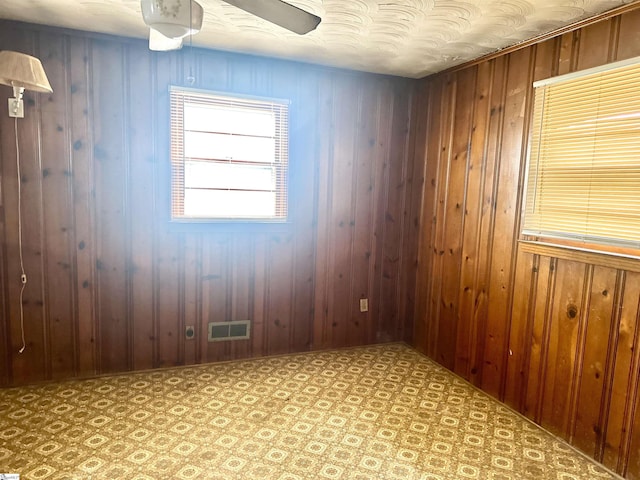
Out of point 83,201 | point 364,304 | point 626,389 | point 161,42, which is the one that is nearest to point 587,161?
point 626,389

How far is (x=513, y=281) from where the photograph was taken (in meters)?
2.81

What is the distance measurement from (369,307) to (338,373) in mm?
786

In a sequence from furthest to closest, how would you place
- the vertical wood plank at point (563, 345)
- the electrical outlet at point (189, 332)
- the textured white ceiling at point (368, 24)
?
the electrical outlet at point (189, 332) → the vertical wood plank at point (563, 345) → the textured white ceiling at point (368, 24)

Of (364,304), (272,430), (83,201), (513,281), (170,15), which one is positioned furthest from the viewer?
(364,304)

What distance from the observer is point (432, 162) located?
3.61 m

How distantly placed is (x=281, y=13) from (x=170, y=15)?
1.34 ft

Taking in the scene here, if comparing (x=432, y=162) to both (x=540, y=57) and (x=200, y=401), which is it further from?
(x=200, y=401)

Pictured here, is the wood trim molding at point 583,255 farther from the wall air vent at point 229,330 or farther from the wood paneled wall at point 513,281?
the wall air vent at point 229,330

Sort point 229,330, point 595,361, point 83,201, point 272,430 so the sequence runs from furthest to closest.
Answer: point 229,330
point 83,201
point 272,430
point 595,361

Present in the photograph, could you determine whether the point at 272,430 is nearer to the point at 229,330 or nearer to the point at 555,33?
the point at 229,330

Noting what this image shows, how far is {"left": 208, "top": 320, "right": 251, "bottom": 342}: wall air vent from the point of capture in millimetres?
3377

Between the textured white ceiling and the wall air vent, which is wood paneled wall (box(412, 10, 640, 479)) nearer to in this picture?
the textured white ceiling

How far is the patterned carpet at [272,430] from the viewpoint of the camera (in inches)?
83.2

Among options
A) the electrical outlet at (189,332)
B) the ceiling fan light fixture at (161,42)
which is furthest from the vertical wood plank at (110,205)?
the ceiling fan light fixture at (161,42)
